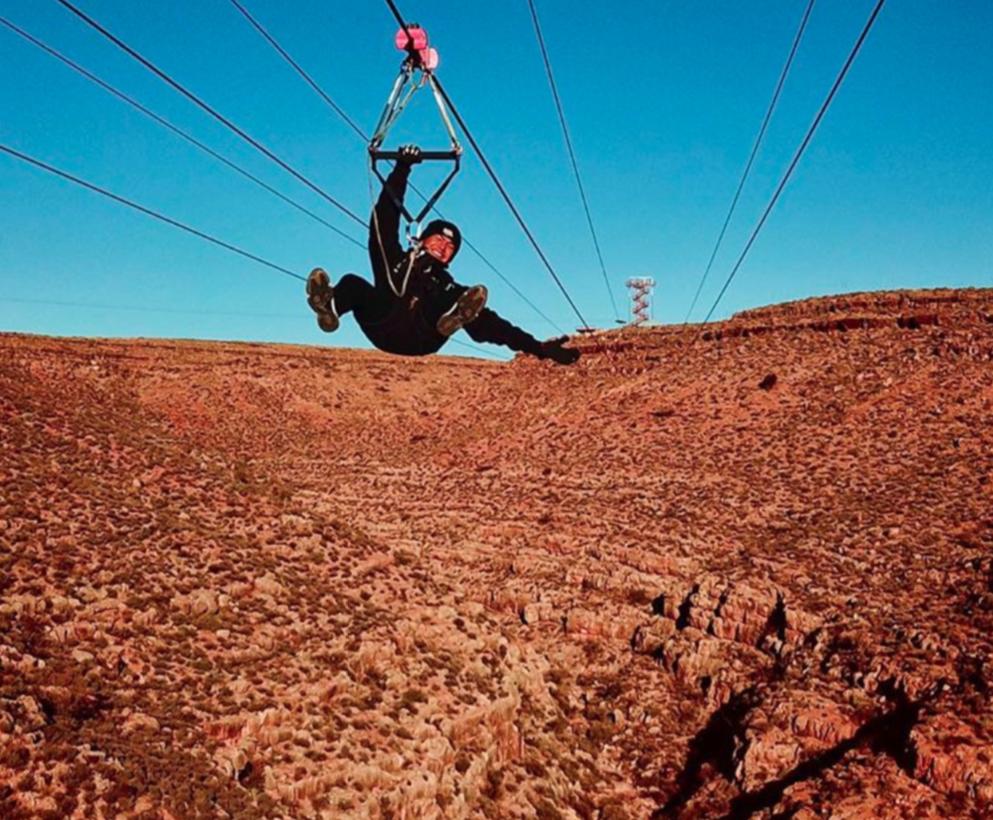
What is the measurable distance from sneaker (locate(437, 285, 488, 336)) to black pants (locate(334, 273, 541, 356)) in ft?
0.74

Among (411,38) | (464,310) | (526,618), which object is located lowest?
(526,618)

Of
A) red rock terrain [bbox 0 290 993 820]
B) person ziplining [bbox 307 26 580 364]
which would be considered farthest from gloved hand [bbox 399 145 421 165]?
red rock terrain [bbox 0 290 993 820]

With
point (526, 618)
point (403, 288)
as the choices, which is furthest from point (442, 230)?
point (526, 618)

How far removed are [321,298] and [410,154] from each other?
11.0 feet

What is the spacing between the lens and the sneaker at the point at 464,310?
15.0 metres

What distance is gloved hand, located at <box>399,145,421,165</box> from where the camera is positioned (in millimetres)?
12625

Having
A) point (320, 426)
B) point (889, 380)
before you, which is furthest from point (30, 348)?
point (889, 380)

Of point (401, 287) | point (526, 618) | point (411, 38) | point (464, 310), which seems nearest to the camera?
point (411, 38)

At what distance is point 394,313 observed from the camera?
14344mm

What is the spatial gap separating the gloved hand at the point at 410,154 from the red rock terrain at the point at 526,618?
1132cm

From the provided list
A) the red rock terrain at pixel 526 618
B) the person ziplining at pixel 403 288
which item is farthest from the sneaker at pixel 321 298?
the red rock terrain at pixel 526 618

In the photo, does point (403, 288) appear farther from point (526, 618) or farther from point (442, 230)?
point (526, 618)

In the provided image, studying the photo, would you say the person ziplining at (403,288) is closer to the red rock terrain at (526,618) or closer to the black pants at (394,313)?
the black pants at (394,313)

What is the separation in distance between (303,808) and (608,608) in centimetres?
1348
